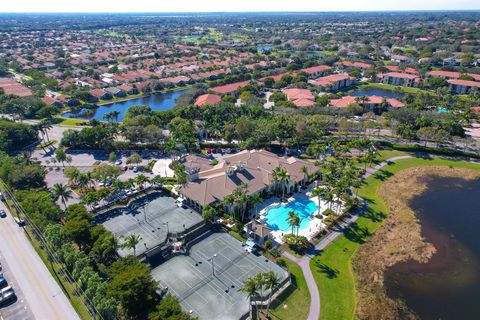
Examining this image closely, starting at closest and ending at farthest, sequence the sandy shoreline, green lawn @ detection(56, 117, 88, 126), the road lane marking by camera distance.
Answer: the road lane marking → the sandy shoreline → green lawn @ detection(56, 117, 88, 126)

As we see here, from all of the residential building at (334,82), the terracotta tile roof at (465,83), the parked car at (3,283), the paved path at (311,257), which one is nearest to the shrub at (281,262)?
the paved path at (311,257)

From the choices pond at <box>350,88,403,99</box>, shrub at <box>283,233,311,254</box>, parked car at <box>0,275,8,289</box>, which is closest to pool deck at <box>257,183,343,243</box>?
shrub at <box>283,233,311,254</box>

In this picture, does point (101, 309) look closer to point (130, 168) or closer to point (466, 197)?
point (130, 168)

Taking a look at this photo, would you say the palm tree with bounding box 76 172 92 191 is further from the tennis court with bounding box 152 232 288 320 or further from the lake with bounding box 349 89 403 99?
the lake with bounding box 349 89 403 99

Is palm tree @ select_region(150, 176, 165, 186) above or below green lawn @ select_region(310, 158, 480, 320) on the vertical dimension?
above

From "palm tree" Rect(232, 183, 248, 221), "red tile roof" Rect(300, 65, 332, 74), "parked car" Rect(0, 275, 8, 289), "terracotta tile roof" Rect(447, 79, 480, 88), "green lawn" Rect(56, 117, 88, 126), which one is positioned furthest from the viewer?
"red tile roof" Rect(300, 65, 332, 74)

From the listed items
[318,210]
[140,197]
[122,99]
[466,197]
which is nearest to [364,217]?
[318,210]

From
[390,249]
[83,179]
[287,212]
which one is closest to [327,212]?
[287,212]

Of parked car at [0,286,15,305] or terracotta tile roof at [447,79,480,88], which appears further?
terracotta tile roof at [447,79,480,88]

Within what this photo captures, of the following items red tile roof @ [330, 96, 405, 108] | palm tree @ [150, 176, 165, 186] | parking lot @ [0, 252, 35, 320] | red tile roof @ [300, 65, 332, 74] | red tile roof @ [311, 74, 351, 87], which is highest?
red tile roof @ [300, 65, 332, 74]
